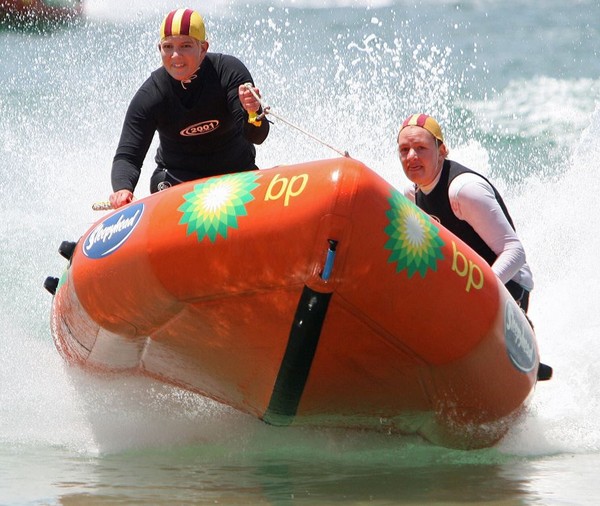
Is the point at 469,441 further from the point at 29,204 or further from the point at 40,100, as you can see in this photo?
the point at 40,100

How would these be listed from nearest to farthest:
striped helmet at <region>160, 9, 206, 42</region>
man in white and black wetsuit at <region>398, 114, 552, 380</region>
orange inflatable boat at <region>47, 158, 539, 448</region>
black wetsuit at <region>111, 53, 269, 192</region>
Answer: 1. orange inflatable boat at <region>47, 158, 539, 448</region>
2. man in white and black wetsuit at <region>398, 114, 552, 380</region>
3. striped helmet at <region>160, 9, 206, 42</region>
4. black wetsuit at <region>111, 53, 269, 192</region>

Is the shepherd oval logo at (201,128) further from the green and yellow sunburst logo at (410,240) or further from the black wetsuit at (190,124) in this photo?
the green and yellow sunburst logo at (410,240)

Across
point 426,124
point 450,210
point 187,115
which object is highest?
point 426,124

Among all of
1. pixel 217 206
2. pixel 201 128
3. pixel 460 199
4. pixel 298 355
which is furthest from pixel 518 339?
pixel 201 128

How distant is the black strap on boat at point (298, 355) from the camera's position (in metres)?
3.82

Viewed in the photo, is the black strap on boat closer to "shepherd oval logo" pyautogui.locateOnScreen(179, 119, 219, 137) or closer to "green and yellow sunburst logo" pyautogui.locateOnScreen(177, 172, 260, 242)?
"green and yellow sunburst logo" pyautogui.locateOnScreen(177, 172, 260, 242)

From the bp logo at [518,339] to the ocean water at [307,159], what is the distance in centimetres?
34

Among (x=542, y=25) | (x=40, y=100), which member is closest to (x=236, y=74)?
(x=40, y=100)

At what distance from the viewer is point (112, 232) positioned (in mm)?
4199

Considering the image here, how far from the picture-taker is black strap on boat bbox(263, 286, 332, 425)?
3824 mm

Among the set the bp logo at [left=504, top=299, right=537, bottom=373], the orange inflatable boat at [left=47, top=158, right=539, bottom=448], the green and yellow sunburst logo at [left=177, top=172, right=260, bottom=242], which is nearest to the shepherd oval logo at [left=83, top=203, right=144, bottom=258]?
the orange inflatable boat at [left=47, top=158, right=539, bottom=448]

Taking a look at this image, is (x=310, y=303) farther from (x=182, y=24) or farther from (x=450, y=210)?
(x=182, y=24)

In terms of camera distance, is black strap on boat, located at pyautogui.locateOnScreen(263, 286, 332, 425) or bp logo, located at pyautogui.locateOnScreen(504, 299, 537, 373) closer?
black strap on boat, located at pyautogui.locateOnScreen(263, 286, 332, 425)

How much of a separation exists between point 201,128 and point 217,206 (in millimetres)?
1484
